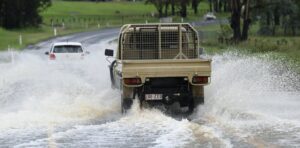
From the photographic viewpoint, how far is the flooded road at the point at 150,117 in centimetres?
1180

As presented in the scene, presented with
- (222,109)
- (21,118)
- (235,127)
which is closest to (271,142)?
(235,127)

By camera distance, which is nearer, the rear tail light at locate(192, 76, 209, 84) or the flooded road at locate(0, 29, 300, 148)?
the flooded road at locate(0, 29, 300, 148)

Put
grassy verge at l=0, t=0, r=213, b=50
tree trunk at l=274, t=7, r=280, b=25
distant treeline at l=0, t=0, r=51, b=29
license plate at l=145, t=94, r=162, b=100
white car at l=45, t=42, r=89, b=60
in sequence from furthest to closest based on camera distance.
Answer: tree trunk at l=274, t=7, r=280, b=25 → distant treeline at l=0, t=0, r=51, b=29 → grassy verge at l=0, t=0, r=213, b=50 → white car at l=45, t=42, r=89, b=60 → license plate at l=145, t=94, r=162, b=100

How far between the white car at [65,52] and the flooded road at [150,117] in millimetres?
6638

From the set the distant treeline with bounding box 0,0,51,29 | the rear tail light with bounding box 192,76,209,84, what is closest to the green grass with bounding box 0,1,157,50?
the distant treeline with bounding box 0,0,51,29

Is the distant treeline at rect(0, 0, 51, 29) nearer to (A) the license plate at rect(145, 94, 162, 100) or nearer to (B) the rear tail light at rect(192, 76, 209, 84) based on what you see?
(A) the license plate at rect(145, 94, 162, 100)

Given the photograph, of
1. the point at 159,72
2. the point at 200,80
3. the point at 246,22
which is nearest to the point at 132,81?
the point at 159,72

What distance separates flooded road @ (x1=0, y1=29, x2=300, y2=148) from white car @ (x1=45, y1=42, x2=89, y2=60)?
6638 mm

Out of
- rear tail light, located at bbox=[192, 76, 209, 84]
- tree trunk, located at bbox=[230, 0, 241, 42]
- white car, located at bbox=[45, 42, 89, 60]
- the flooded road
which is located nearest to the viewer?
the flooded road

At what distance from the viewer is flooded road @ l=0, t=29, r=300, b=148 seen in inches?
464

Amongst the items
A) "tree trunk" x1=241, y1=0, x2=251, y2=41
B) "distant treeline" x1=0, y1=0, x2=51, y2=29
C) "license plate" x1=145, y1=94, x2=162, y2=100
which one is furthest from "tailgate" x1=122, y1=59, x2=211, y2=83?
"distant treeline" x1=0, y1=0, x2=51, y2=29

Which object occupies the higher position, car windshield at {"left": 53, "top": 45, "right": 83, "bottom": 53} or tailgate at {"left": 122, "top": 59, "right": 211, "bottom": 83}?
tailgate at {"left": 122, "top": 59, "right": 211, "bottom": 83}

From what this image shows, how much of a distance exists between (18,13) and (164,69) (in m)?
63.1

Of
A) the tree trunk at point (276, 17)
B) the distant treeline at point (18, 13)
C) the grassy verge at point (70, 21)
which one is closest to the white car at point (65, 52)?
the grassy verge at point (70, 21)
